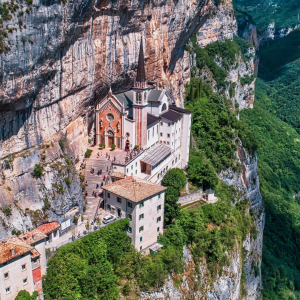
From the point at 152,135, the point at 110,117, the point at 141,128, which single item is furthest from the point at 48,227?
the point at 152,135

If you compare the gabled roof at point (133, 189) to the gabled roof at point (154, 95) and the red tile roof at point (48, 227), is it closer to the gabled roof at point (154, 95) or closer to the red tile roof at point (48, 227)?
the red tile roof at point (48, 227)

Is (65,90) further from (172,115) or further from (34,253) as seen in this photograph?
(172,115)

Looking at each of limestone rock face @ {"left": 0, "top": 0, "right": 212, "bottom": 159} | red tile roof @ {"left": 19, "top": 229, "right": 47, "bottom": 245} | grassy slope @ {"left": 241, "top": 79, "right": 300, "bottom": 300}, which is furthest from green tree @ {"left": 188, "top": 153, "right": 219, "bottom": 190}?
red tile roof @ {"left": 19, "top": 229, "right": 47, "bottom": 245}

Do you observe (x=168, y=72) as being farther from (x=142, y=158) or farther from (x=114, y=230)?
(x=114, y=230)

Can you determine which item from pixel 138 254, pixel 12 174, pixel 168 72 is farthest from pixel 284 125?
pixel 12 174

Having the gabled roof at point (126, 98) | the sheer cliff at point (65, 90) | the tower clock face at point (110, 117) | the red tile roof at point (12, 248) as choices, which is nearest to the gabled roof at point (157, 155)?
the tower clock face at point (110, 117)
